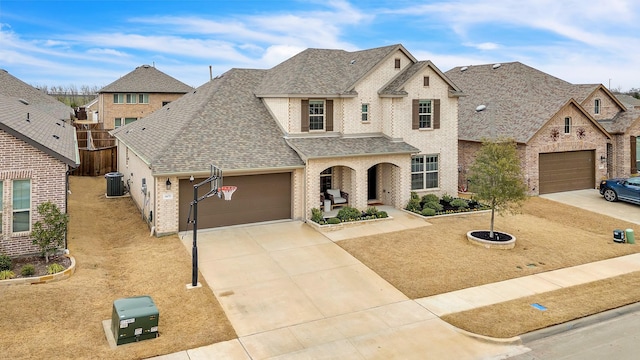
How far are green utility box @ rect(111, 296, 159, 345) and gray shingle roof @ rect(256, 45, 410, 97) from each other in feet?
44.9

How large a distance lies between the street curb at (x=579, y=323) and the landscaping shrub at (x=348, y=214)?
1005 centimetres

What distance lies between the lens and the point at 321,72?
23.7 metres

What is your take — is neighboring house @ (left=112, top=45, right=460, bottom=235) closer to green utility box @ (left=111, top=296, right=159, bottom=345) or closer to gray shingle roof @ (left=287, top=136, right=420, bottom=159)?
gray shingle roof @ (left=287, top=136, right=420, bottom=159)

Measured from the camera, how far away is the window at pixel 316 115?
883 inches

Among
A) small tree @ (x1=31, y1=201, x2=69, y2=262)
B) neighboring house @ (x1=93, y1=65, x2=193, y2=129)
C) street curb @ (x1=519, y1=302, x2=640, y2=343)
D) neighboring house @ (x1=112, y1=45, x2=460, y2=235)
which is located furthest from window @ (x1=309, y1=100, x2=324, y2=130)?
neighboring house @ (x1=93, y1=65, x2=193, y2=129)

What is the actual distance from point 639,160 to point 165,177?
30.4 meters

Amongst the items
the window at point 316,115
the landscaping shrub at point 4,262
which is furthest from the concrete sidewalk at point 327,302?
the window at point 316,115

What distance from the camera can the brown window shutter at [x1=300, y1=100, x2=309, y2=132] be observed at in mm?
22156

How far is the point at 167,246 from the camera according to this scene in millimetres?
16656

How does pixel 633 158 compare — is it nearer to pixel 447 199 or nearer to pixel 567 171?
pixel 567 171

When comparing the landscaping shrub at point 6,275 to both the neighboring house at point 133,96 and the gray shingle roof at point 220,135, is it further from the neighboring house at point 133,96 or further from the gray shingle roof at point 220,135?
the neighboring house at point 133,96

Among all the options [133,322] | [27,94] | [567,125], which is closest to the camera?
[133,322]

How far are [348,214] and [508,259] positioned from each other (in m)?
6.80

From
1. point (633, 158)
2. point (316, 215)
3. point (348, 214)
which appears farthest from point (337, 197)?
point (633, 158)
